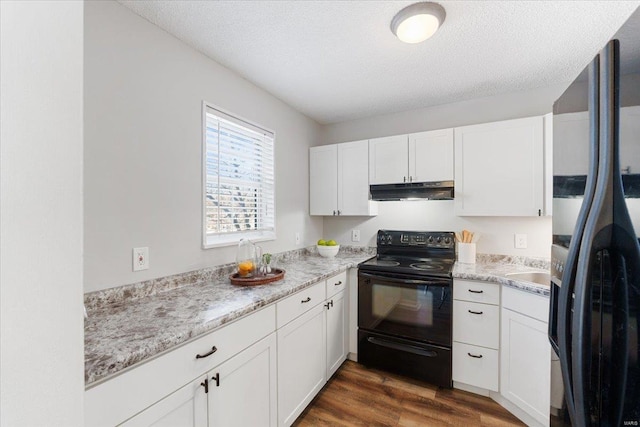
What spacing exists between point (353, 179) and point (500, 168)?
132 centimetres

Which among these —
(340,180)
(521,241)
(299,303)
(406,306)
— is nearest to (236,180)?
(299,303)

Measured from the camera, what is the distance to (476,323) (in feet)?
6.71

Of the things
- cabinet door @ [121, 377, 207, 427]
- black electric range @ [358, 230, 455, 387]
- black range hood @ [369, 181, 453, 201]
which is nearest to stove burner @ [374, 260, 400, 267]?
black electric range @ [358, 230, 455, 387]

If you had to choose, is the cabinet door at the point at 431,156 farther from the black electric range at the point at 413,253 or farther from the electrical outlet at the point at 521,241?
the electrical outlet at the point at 521,241

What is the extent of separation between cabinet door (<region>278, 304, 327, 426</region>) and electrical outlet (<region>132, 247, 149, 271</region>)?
0.85 metres

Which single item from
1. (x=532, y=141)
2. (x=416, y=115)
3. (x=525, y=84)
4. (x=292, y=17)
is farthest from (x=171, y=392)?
(x=525, y=84)

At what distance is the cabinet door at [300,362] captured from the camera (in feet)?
5.30

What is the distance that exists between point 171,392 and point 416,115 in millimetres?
3000

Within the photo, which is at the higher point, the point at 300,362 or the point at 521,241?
the point at 521,241

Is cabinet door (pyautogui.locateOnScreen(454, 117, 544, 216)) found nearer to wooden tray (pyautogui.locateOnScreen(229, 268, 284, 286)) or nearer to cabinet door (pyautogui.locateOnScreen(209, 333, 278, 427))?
wooden tray (pyautogui.locateOnScreen(229, 268, 284, 286))

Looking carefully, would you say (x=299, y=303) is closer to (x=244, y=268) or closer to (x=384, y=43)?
(x=244, y=268)

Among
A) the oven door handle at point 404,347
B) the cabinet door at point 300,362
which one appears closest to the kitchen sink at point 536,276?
the oven door handle at point 404,347

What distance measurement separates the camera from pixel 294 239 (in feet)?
9.38
